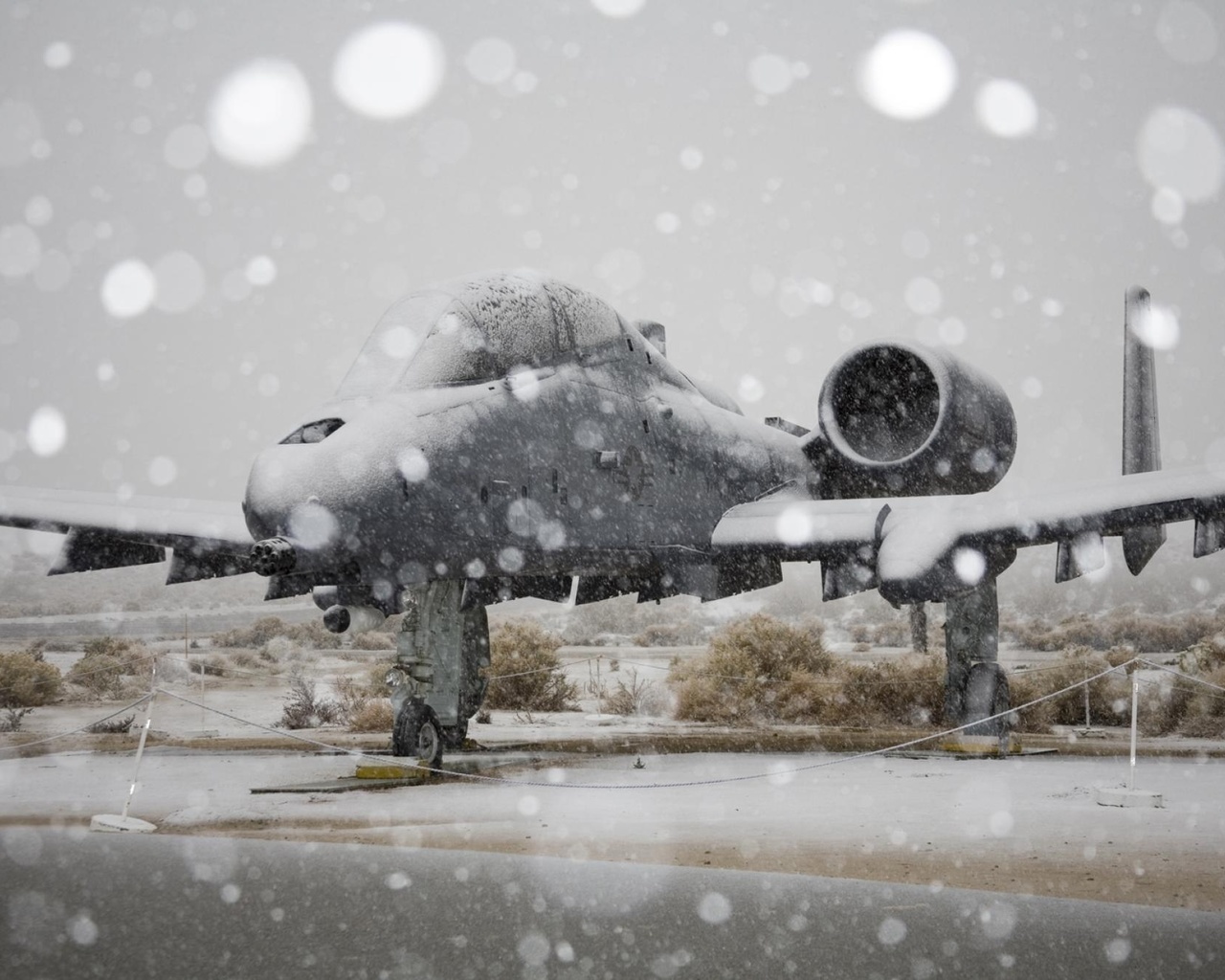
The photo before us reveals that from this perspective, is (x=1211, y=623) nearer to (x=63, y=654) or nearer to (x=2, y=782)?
(x=63, y=654)

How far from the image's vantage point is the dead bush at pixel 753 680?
57.5 ft

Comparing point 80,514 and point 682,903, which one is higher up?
point 80,514

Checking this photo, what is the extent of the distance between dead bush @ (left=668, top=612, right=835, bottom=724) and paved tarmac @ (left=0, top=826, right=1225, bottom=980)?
12.2 meters

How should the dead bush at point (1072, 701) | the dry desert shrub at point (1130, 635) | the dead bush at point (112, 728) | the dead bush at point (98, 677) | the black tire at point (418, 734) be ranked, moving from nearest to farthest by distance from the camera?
the black tire at point (418, 734)
the dead bush at point (112, 728)
the dead bush at point (1072, 701)
the dead bush at point (98, 677)
the dry desert shrub at point (1130, 635)

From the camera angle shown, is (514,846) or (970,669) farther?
(970,669)

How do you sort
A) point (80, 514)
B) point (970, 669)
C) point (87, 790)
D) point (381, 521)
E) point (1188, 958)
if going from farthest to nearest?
point (970, 669) < point (80, 514) < point (87, 790) < point (381, 521) < point (1188, 958)

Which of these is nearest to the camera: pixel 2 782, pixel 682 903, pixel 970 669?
pixel 682 903

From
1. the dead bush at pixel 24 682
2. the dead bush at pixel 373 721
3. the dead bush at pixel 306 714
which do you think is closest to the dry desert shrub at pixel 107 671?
the dead bush at pixel 24 682

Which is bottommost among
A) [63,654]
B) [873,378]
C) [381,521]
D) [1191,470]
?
[63,654]

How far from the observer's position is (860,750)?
41.6 ft

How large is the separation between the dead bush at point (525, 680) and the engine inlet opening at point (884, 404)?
859 cm

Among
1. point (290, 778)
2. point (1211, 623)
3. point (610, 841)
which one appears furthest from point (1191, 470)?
point (1211, 623)

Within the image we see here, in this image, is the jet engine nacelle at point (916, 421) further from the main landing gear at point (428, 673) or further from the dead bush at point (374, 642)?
the dead bush at point (374, 642)

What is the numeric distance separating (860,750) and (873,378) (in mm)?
4109
